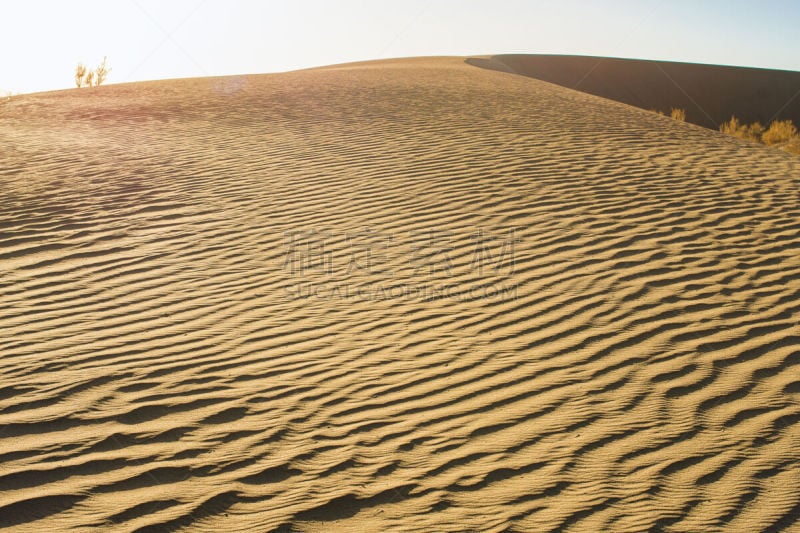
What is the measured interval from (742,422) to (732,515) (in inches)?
33.6

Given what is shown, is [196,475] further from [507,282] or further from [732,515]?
[507,282]

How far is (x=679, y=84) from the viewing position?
3588 cm

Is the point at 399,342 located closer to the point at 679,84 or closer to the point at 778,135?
the point at 778,135

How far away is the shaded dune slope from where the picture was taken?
31984mm

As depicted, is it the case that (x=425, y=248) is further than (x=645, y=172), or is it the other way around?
(x=645, y=172)

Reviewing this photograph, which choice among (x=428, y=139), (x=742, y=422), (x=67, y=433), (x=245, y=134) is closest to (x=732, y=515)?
(x=742, y=422)

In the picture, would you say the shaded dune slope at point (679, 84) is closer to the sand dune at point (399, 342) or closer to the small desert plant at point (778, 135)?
the small desert plant at point (778, 135)

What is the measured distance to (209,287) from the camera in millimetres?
5512

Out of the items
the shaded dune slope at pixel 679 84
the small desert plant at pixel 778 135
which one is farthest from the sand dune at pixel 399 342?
the shaded dune slope at pixel 679 84

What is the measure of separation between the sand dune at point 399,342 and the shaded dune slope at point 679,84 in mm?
24105

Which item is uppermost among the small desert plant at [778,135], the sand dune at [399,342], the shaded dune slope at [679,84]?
the shaded dune slope at [679,84]

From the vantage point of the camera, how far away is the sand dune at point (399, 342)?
10.3 feet

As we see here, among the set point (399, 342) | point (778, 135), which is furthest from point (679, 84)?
point (399, 342)

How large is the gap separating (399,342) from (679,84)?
36095 millimetres
